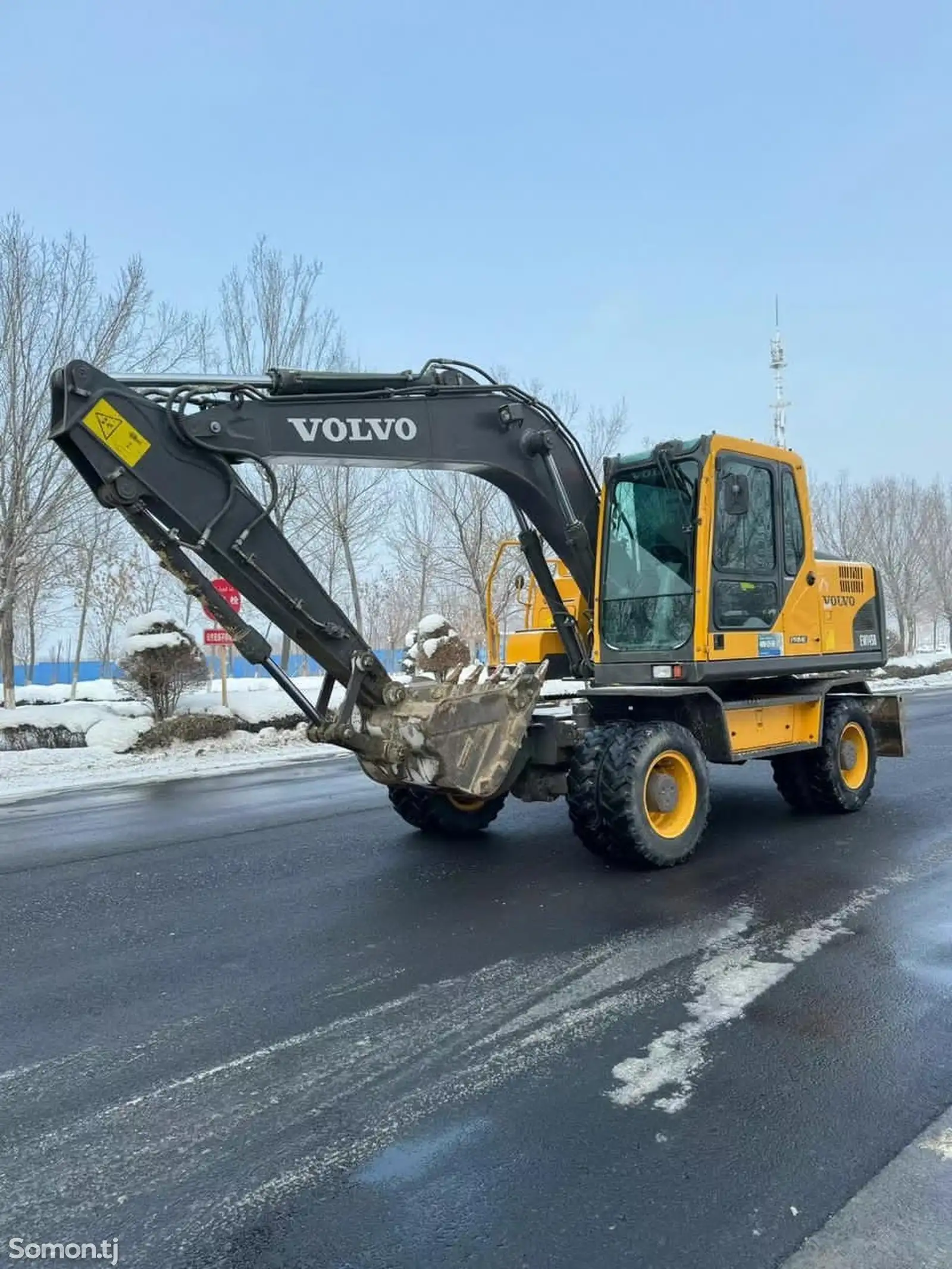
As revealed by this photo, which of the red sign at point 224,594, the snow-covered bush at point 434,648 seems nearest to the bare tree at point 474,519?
the snow-covered bush at point 434,648

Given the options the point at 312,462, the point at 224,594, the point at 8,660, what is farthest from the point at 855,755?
the point at 8,660

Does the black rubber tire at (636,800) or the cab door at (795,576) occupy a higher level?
the cab door at (795,576)

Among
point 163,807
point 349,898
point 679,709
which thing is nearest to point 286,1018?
point 349,898

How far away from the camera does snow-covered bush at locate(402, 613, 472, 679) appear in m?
20.0

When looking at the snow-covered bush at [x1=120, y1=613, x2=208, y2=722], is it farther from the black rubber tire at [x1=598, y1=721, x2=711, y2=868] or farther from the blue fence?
the blue fence

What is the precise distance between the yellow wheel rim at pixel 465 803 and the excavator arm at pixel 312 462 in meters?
0.89

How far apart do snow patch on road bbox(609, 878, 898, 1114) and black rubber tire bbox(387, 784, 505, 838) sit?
2.88 meters

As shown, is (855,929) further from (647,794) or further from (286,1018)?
(286,1018)

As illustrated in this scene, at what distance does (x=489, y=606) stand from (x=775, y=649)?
8.10 ft

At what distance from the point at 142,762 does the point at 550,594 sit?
8.65m

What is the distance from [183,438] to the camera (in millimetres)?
6148

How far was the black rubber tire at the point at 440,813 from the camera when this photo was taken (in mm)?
7926

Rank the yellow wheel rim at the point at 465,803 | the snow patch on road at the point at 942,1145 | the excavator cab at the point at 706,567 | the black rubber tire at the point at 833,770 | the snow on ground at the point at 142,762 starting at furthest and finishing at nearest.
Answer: the snow on ground at the point at 142,762 < the black rubber tire at the point at 833,770 < the yellow wheel rim at the point at 465,803 < the excavator cab at the point at 706,567 < the snow patch on road at the point at 942,1145

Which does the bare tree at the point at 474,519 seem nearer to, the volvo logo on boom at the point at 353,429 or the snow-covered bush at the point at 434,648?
the snow-covered bush at the point at 434,648
